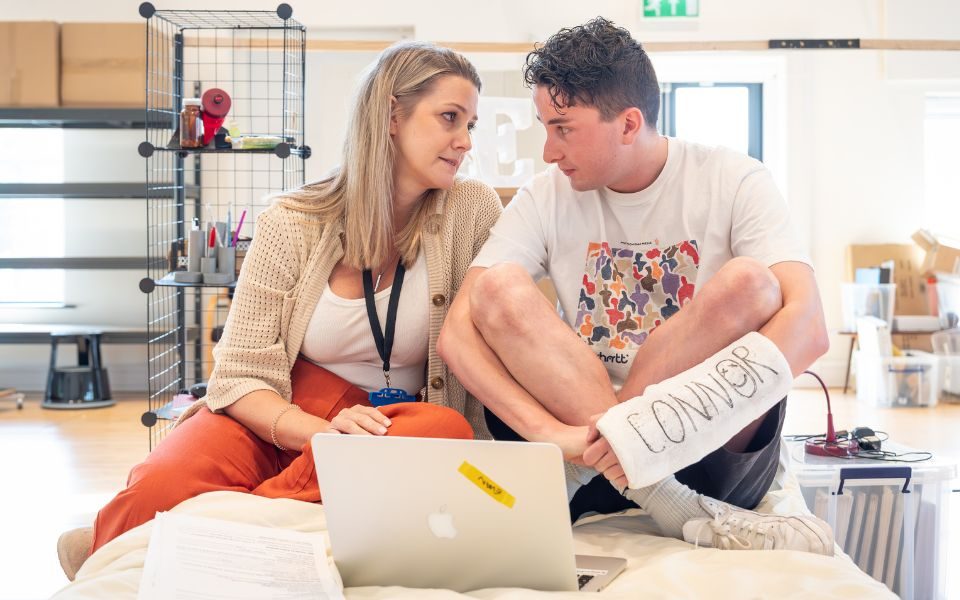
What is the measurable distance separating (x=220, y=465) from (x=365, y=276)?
1.54 ft

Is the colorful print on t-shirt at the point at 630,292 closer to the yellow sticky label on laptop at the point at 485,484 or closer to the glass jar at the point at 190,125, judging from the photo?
the yellow sticky label on laptop at the point at 485,484

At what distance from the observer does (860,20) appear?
583 cm

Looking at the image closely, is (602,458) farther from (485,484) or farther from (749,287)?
(749,287)

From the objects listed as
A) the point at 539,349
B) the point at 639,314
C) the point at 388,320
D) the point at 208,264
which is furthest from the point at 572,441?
the point at 208,264

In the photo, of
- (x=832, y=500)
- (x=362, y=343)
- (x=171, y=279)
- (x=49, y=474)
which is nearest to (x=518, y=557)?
(x=362, y=343)

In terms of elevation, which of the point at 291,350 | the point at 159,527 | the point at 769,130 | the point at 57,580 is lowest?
the point at 57,580

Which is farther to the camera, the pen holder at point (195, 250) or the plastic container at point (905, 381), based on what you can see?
the plastic container at point (905, 381)

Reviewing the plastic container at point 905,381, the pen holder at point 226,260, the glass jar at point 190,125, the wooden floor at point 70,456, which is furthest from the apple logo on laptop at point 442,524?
the plastic container at point 905,381

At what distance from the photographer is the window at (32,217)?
5762 millimetres

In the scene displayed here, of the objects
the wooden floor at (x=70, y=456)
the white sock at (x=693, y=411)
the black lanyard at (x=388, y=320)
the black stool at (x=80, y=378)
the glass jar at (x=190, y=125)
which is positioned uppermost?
the glass jar at (x=190, y=125)

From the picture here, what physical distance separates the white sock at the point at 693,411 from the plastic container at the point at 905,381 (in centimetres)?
401

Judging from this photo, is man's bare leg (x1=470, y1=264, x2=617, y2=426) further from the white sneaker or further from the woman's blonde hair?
the woman's blonde hair

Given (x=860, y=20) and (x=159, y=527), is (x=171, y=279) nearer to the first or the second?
(x=159, y=527)

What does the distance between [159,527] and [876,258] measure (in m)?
5.22
